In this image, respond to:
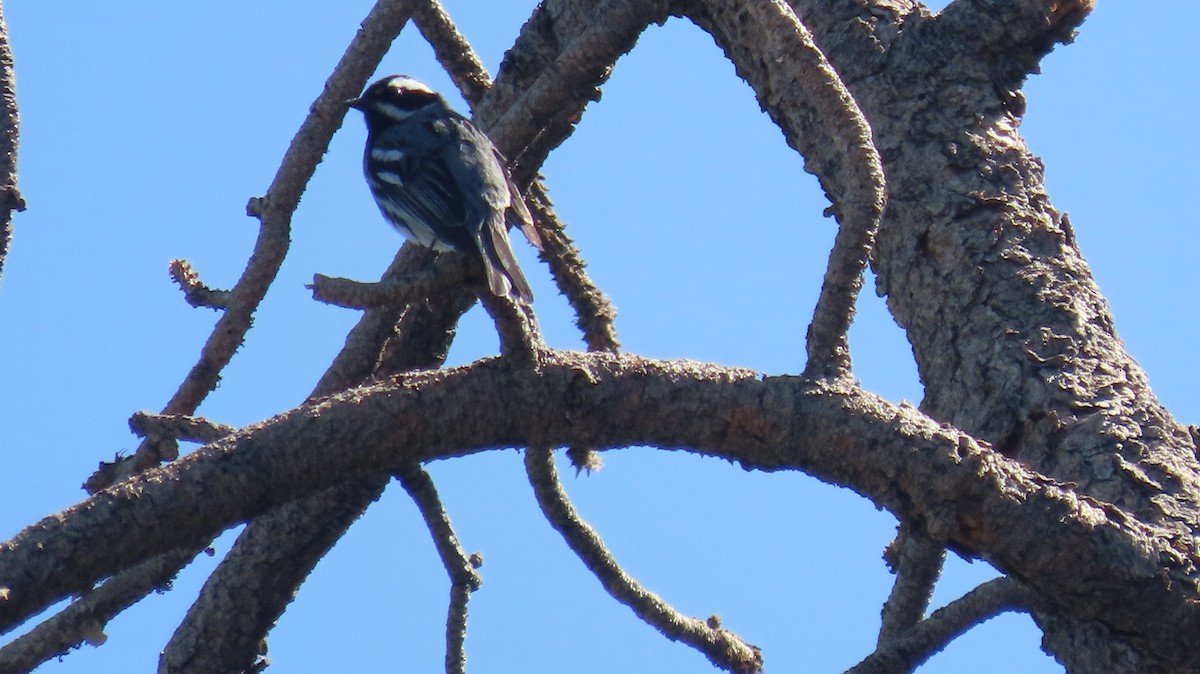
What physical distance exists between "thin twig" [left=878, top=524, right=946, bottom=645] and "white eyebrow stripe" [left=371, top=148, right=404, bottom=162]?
122 inches

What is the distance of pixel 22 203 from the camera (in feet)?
12.7

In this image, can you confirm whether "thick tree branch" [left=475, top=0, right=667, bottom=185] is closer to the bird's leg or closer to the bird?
the bird

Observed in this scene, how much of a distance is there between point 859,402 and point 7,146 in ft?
9.03

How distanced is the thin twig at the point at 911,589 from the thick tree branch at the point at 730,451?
0.65 meters

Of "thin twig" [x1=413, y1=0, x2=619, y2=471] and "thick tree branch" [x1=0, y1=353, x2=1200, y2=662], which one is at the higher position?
"thin twig" [x1=413, y1=0, x2=619, y2=471]

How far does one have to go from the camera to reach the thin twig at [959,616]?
3.15 metres

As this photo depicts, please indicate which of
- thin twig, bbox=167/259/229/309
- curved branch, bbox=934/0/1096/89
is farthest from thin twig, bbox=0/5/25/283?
curved branch, bbox=934/0/1096/89

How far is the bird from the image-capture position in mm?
4625

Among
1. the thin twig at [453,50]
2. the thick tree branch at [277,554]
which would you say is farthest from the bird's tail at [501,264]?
the thin twig at [453,50]

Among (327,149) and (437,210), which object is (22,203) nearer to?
(327,149)

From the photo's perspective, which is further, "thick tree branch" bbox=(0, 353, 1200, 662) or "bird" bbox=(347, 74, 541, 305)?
"bird" bbox=(347, 74, 541, 305)

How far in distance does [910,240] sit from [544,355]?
5.76ft

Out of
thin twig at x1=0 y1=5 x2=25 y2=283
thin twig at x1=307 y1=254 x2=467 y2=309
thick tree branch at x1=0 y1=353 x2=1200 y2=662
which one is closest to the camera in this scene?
thick tree branch at x1=0 y1=353 x2=1200 y2=662

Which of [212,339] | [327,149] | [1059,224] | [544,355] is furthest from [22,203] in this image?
[1059,224]
